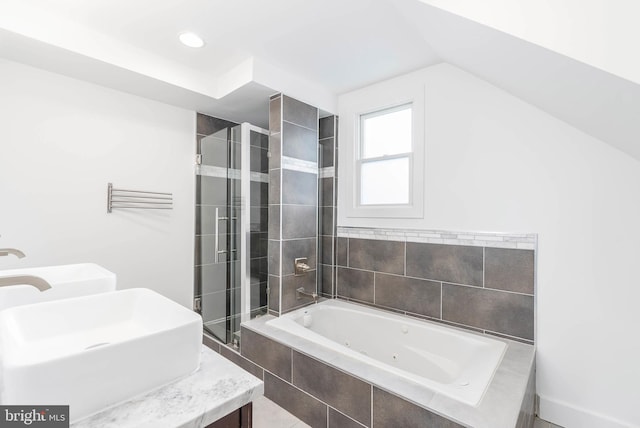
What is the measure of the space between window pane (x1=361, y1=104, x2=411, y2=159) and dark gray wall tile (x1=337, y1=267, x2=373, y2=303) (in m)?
1.11

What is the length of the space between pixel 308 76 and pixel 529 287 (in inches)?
91.2

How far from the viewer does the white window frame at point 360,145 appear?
7.89 ft

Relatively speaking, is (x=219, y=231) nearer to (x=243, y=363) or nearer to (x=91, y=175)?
(x=91, y=175)

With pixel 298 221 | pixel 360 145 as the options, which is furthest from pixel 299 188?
pixel 360 145

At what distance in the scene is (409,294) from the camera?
2.43 metres

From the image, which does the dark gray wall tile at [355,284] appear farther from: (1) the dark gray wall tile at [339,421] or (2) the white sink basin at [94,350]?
(2) the white sink basin at [94,350]

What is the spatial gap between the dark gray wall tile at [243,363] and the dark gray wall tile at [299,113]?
6.44 feet

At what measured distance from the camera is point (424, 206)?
239 cm

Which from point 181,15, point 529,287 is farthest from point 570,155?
point 181,15

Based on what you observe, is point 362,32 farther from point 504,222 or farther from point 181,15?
point 504,222

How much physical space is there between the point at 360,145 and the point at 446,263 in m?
1.32

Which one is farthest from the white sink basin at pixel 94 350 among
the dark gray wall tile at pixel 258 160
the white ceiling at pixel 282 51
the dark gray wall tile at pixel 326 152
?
the dark gray wall tile at pixel 326 152

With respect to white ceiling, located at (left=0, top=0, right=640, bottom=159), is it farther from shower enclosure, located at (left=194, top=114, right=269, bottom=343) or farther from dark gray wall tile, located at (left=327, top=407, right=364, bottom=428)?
dark gray wall tile, located at (left=327, top=407, right=364, bottom=428)

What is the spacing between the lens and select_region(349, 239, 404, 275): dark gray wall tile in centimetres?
251
